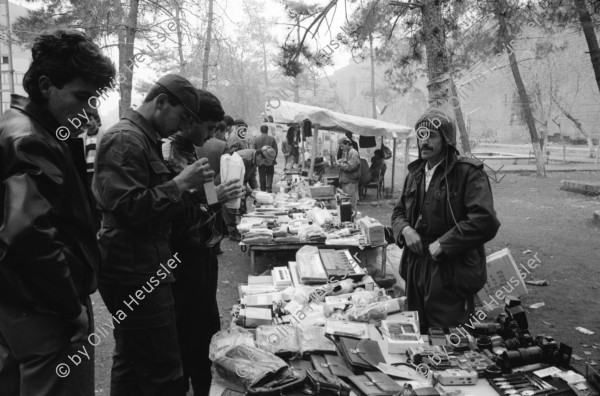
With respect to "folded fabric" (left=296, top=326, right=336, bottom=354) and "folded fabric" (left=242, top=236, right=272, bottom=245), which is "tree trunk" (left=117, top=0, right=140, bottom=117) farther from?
"folded fabric" (left=296, top=326, right=336, bottom=354)

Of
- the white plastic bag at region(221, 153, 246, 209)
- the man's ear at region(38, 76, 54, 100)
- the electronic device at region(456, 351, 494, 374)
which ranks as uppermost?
the man's ear at region(38, 76, 54, 100)

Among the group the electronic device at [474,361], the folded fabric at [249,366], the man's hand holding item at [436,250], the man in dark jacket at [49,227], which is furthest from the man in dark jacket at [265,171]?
the man in dark jacket at [49,227]

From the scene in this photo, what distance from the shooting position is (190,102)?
7.38 ft

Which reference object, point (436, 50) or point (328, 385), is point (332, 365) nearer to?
point (328, 385)

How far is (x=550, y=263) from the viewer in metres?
6.83

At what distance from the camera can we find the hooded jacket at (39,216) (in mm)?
1416

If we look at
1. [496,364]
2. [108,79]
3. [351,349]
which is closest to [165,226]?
[108,79]

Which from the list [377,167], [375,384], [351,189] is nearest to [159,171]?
[375,384]

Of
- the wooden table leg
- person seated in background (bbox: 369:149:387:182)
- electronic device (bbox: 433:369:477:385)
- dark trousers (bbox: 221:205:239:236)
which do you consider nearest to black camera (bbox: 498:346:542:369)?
electronic device (bbox: 433:369:477:385)

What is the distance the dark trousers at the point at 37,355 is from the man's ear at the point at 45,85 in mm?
731

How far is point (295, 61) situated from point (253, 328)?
373 cm

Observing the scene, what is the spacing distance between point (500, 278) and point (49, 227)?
4.01 metres

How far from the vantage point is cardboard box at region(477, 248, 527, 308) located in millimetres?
4309

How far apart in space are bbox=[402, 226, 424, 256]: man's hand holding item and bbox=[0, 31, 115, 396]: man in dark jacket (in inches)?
76.1
